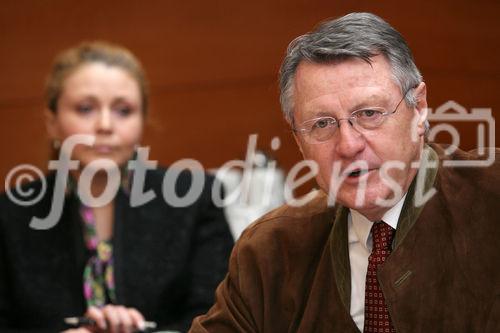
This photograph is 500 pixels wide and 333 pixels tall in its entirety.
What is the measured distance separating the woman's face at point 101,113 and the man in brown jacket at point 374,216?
33.1 inches

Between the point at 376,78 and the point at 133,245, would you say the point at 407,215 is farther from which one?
the point at 133,245

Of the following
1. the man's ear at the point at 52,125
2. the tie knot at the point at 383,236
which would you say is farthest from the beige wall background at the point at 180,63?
the tie knot at the point at 383,236

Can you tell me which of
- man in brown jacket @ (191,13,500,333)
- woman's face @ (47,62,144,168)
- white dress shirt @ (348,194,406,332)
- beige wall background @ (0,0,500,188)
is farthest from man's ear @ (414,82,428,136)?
beige wall background @ (0,0,500,188)

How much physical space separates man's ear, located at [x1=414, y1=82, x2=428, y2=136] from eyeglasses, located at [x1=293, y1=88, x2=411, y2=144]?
0.05 m

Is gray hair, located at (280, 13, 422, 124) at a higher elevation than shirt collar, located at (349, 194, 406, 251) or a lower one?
higher

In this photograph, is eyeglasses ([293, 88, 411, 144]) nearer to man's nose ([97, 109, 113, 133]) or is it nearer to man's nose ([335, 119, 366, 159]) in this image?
man's nose ([335, 119, 366, 159])

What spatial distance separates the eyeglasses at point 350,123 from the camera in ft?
5.06

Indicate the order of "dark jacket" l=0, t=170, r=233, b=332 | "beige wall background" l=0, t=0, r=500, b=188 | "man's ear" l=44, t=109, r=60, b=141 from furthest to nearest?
"beige wall background" l=0, t=0, r=500, b=188 < "man's ear" l=44, t=109, r=60, b=141 < "dark jacket" l=0, t=170, r=233, b=332

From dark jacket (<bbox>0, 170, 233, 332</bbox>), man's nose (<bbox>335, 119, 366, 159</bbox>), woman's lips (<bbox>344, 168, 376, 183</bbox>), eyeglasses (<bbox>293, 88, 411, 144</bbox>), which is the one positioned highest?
eyeglasses (<bbox>293, 88, 411, 144</bbox>)

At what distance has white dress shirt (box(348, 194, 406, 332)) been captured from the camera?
1629 mm

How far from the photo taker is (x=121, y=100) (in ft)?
8.02

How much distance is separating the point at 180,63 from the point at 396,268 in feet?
7.91

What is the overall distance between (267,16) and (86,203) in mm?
1572

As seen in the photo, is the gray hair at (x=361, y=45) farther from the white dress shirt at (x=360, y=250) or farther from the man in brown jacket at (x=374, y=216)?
the white dress shirt at (x=360, y=250)
